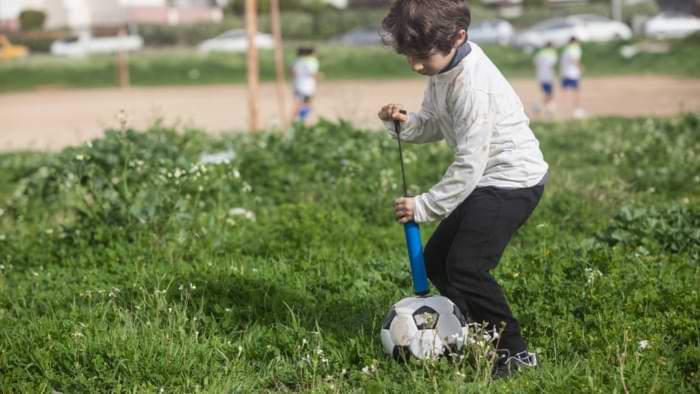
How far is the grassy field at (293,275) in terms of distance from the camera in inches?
158

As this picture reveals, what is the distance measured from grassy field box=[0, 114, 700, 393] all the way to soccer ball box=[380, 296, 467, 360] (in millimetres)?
84

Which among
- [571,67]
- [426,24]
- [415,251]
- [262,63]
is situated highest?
[426,24]

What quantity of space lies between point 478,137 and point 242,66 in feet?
118

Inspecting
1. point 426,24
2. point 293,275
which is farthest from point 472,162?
point 293,275

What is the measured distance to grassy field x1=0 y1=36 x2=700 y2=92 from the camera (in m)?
31.6

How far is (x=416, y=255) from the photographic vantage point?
4051 millimetres

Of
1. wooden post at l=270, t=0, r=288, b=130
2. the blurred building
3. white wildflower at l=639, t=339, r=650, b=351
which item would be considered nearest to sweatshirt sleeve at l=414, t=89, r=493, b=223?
white wildflower at l=639, t=339, r=650, b=351

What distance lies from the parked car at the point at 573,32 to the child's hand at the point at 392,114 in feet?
116

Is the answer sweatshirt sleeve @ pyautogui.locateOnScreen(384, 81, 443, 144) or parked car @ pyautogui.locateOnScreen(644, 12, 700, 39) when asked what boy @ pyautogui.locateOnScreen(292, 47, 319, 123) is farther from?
parked car @ pyautogui.locateOnScreen(644, 12, 700, 39)

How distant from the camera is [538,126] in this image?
498 inches

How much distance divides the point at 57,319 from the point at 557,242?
119 inches

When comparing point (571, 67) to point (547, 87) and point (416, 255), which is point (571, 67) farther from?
point (416, 255)

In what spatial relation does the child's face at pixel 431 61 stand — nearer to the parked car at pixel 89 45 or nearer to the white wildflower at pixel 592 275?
the white wildflower at pixel 592 275

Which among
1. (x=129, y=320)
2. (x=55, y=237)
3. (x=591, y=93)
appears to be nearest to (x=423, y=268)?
(x=129, y=320)
